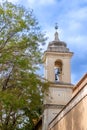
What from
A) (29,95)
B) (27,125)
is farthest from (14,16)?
(27,125)

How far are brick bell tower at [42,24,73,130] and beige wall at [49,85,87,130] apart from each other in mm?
4402

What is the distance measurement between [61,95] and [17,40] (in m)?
7.65

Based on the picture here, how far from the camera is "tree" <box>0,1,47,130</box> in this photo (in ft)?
55.1

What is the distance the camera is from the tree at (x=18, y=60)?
16.8 metres

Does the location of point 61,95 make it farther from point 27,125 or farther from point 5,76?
point 5,76

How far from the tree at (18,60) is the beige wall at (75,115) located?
6.69 ft

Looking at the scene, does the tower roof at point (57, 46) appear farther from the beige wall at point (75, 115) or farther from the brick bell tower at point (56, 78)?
the beige wall at point (75, 115)

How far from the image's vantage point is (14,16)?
56.0ft

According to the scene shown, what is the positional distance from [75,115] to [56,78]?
952cm

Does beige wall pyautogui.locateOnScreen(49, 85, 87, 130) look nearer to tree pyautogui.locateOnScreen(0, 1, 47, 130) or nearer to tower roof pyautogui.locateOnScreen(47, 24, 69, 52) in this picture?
tree pyautogui.locateOnScreen(0, 1, 47, 130)

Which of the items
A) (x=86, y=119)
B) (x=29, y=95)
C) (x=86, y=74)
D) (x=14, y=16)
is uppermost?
(x=14, y=16)

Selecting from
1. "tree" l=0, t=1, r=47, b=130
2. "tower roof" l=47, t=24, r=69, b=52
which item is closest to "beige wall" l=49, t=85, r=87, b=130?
"tree" l=0, t=1, r=47, b=130

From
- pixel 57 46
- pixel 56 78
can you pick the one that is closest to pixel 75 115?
pixel 56 78

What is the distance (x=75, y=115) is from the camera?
15.2 metres
